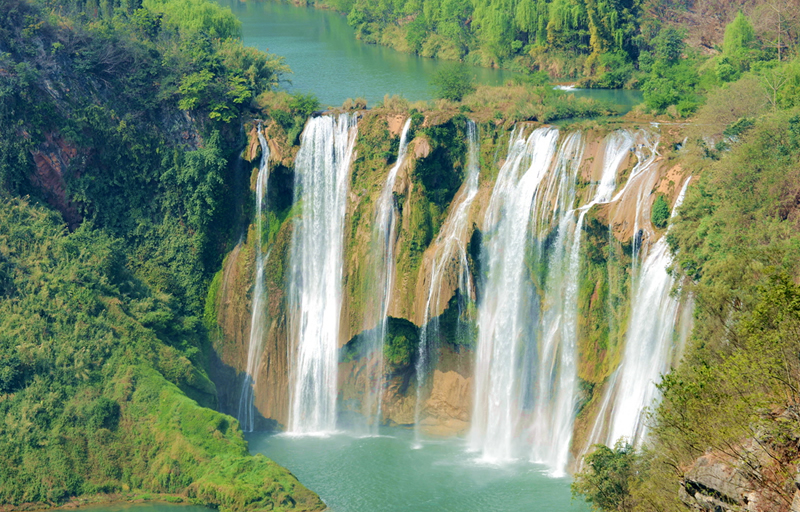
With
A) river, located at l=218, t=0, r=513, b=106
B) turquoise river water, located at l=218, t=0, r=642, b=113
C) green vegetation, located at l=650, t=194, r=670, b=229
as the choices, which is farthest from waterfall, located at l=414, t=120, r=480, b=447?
river, located at l=218, t=0, r=513, b=106

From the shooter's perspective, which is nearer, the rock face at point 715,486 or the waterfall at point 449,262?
the rock face at point 715,486

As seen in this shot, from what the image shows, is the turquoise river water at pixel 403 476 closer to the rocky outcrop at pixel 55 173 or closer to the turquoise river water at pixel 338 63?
the turquoise river water at pixel 338 63

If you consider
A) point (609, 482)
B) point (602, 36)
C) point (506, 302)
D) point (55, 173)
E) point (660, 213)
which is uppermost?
point (602, 36)

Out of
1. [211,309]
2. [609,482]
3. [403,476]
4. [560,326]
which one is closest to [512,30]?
[211,309]

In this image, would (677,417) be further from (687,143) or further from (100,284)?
(100,284)

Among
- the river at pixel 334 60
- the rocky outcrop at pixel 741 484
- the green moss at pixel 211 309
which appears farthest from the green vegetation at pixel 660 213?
the green moss at pixel 211 309

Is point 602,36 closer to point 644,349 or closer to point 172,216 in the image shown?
point 172,216

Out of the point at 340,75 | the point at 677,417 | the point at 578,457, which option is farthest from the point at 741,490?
the point at 340,75

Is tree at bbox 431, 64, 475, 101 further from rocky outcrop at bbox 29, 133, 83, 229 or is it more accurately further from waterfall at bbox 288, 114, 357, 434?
rocky outcrop at bbox 29, 133, 83, 229
